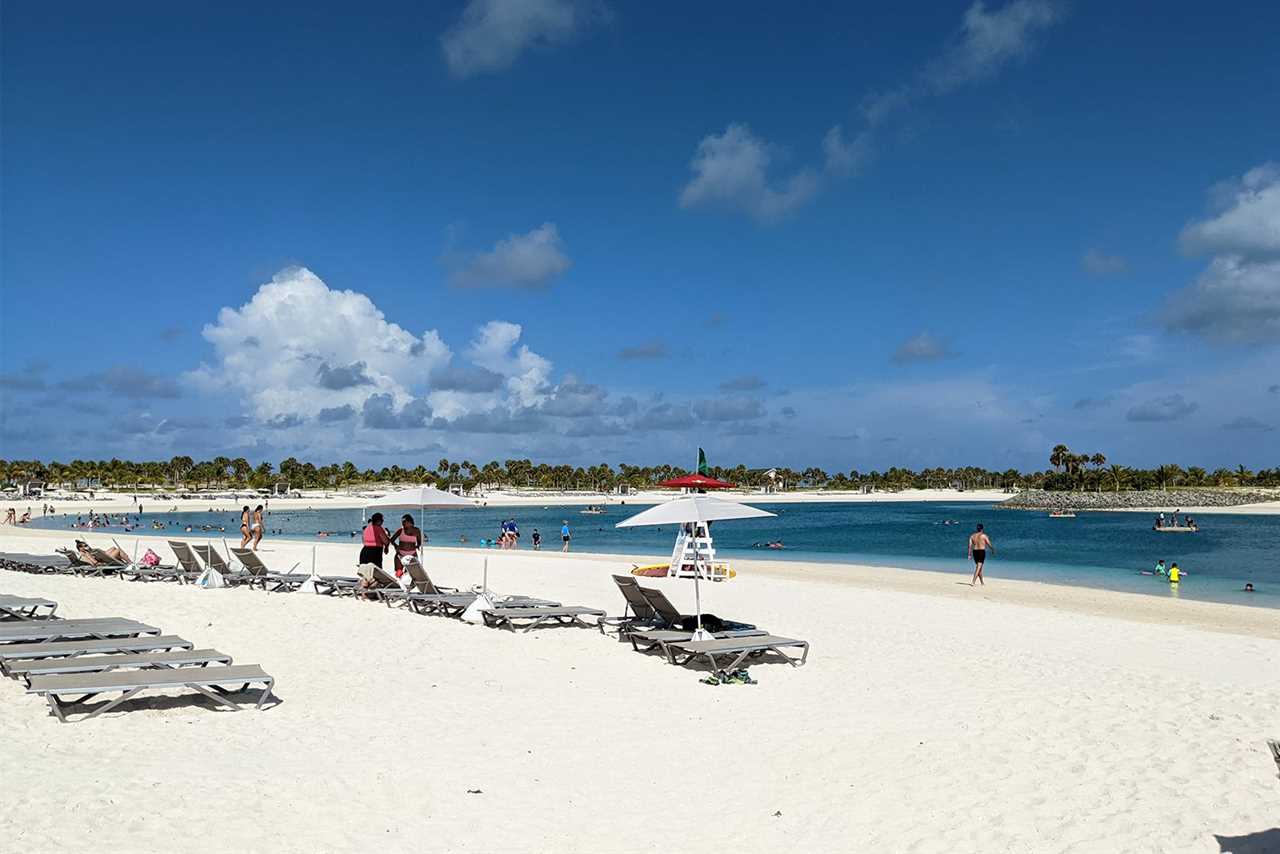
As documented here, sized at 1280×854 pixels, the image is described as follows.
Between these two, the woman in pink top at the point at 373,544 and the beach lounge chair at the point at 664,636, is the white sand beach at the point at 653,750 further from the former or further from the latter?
the woman in pink top at the point at 373,544

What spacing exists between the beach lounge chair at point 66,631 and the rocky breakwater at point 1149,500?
99.9m

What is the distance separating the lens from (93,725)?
700 centimetres

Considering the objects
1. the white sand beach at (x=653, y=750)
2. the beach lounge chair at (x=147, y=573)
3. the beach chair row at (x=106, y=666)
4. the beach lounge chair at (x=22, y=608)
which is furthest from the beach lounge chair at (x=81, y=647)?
the beach lounge chair at (x=147, y=573)

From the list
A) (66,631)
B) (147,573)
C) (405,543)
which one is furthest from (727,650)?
(147,573)

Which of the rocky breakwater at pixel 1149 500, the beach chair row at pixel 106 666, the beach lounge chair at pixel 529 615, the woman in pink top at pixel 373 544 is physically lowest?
the rocky breakwater at pixel 1149 500

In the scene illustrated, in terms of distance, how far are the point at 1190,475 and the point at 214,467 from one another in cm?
14615

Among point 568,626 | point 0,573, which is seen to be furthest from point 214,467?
point 568,626

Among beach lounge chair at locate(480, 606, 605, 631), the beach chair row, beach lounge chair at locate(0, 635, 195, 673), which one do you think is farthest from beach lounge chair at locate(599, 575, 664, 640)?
beach lounge chair at locate(0, 635, 195, 673)

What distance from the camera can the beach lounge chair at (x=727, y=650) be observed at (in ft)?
31.4

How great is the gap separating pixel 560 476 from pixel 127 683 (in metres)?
157

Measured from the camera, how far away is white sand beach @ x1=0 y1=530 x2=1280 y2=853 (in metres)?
5.02

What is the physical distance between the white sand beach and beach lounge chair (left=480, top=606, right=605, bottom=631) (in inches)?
12.1

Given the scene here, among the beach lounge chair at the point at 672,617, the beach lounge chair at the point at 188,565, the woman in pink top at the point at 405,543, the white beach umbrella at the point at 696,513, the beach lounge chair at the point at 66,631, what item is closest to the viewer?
the beach lounge chair at the point at 66,631

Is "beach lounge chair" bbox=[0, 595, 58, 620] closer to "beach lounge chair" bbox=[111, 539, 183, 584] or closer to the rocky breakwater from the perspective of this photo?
"beach lounge chair" bbox=[111, 539, 183, 584]
